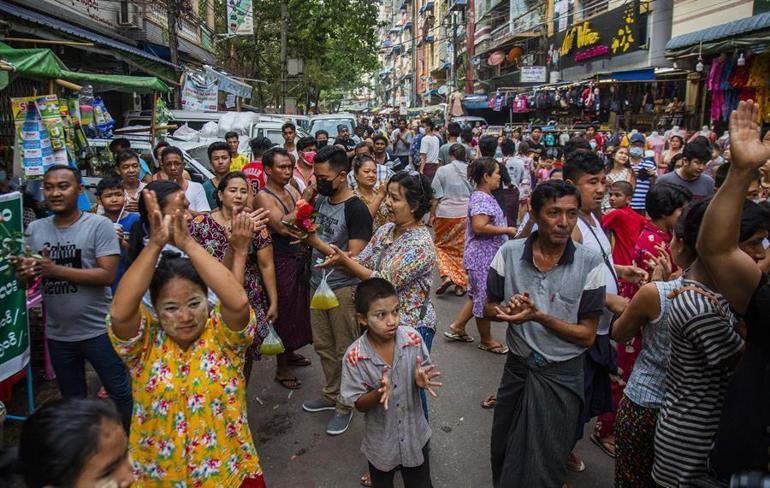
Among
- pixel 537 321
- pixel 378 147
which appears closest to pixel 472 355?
pixel 537 321

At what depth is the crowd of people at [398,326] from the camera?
75.5 inches

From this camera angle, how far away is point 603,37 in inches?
745

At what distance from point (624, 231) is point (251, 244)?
2691 mm

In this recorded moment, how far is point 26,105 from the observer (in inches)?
212

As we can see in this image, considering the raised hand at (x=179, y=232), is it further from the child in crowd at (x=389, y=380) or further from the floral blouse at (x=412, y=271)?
the floral blouse at (x=412, y=271)

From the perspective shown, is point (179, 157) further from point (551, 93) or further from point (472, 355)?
point (551, 93)

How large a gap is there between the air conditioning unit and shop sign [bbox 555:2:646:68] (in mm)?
13741

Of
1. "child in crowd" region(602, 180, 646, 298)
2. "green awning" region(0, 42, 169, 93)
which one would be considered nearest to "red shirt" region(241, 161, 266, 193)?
"green awning" region(0, 42, 169, 93)

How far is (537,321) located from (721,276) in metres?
0.86

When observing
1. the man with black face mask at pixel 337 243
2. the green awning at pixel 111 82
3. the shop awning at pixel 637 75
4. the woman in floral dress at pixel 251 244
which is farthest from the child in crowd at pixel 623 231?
the shop awning at pixel 637 75

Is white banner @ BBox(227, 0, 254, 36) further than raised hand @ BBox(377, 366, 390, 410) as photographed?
Yes

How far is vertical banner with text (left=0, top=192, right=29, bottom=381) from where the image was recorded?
359 centimetres

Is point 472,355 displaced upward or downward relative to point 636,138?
downward

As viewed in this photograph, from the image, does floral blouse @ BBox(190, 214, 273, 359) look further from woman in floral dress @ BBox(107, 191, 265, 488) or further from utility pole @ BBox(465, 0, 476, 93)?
utility pole @ BBox(465, 0, 476, 93)
